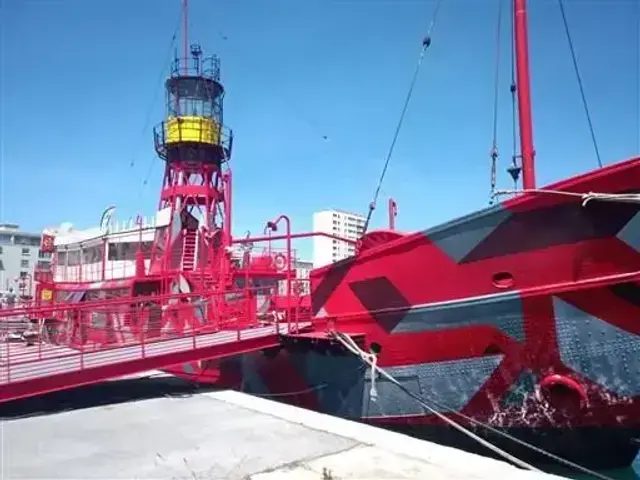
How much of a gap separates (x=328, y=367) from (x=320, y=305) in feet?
3.23

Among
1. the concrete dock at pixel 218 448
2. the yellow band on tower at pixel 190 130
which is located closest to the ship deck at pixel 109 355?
the concrete dock at pixel 218 448

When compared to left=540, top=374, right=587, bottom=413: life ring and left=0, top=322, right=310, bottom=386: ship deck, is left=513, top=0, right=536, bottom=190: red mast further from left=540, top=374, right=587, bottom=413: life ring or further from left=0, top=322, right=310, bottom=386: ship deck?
left=0, top=322, right=310, bottom=386: ship deck

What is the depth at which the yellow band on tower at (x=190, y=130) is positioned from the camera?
2123 centimetres

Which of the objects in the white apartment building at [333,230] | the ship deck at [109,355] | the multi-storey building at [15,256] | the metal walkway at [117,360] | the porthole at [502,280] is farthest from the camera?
the multi-storey building at [15,256]

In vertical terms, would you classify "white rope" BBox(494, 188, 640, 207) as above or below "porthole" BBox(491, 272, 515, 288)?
above

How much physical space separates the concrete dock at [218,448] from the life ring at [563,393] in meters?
1.90

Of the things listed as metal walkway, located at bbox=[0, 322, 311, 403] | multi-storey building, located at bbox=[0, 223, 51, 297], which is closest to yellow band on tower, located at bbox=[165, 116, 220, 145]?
metal walkway, located at bbox=[0, 322, 311, 403]

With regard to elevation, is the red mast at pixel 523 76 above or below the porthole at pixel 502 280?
above

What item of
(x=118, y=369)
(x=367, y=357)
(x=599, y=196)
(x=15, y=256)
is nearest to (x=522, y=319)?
(x=599, y=196)

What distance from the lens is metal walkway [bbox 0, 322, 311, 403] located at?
778 cm

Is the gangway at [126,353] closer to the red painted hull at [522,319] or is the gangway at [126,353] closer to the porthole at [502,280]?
the red painted hull at [522,319]

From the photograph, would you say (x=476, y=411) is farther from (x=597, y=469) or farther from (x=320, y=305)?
(x=320, y=305)

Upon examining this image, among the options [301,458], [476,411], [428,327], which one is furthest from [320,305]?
[301,458]

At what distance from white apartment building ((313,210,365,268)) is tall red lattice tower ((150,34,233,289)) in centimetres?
280
